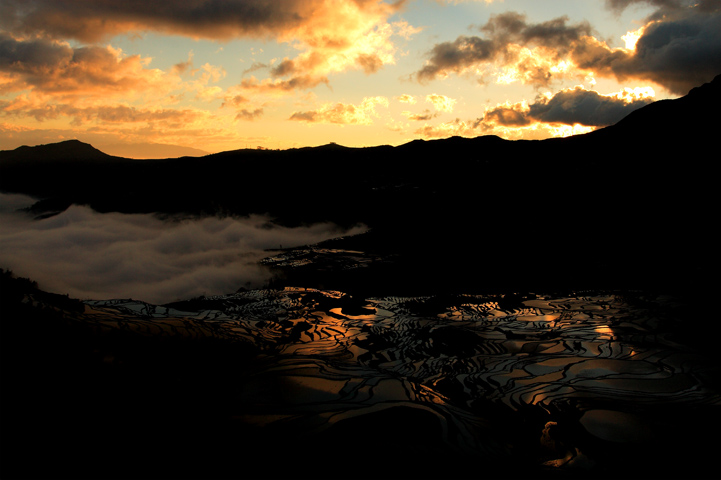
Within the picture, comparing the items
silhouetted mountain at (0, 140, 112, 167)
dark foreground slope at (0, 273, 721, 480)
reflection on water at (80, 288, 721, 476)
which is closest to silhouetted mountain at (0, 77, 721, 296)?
silhouetted mountain at (0, 140, 112, 167)

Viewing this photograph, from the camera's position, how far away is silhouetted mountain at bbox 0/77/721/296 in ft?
96.4

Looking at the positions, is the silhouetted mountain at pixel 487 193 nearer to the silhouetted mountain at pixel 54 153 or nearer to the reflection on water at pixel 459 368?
the silhouetted mountain at pixel 54 153

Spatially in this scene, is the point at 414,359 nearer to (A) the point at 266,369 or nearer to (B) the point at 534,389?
(B) the point at 534,389

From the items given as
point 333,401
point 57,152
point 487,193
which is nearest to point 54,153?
point 57,152

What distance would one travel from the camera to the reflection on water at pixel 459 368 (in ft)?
15.5

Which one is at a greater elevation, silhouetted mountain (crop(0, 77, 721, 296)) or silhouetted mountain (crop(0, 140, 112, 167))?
silhouetted mountain (crop(0, 140, 112, 167))

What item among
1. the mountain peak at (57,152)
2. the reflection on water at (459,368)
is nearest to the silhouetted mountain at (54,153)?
the mountain peak at (57,152)

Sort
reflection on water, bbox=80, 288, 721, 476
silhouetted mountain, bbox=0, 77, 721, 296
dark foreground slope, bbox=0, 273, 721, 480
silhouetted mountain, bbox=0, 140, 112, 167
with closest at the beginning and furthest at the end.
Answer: dark foreground slope, bbox=0, 273, 721, 480 < reflection on water, bbox=80, 288, 721, 476 < silhouetted mountain, bbox=0, 77, 721, 296 < silhouetted mountain, bbox=0, 140, 112, 167

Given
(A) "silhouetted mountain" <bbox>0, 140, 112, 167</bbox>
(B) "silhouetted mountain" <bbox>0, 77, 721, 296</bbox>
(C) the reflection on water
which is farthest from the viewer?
(A) "silhouetted mountain" <bbox>0, 140, 112, 167</bbox>

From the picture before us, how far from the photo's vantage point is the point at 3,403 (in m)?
3.82

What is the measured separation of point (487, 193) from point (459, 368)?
6084 centimetres

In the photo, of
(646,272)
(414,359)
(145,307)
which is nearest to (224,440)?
(414,359)

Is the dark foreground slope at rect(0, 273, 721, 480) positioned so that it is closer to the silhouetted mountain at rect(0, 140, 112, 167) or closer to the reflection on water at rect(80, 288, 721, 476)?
the reflection on water at rect(80, 288, 721, 476)

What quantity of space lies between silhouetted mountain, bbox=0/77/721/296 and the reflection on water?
12855mm
